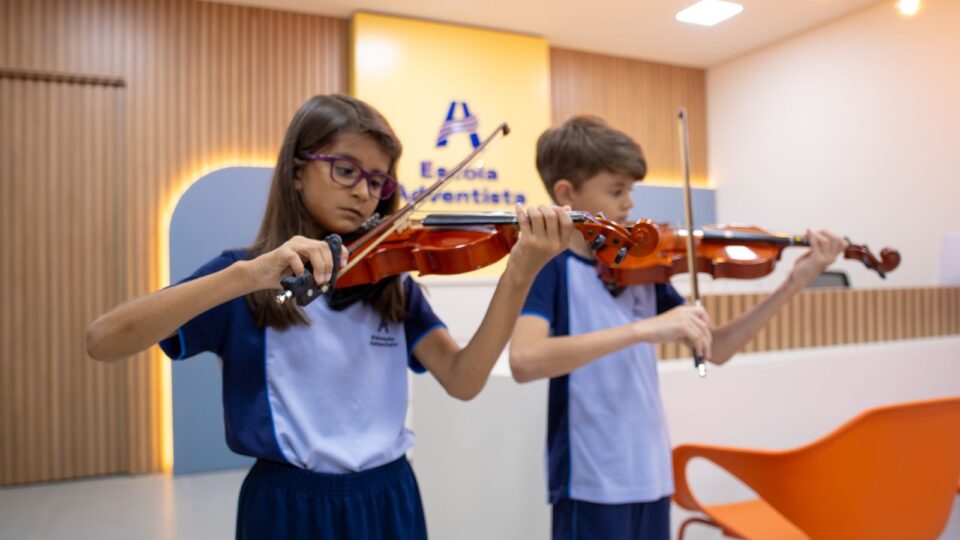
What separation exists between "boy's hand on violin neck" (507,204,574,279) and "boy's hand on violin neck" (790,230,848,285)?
0.88 metres

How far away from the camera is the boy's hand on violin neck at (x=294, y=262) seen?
865 millimetres

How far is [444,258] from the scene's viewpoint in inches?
49.4

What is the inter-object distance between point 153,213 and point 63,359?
128 cm

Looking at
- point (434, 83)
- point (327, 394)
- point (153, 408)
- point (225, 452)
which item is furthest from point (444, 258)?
point (434, 83)

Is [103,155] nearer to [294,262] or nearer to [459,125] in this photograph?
[459,125]

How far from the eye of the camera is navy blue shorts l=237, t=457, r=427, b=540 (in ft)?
3.47

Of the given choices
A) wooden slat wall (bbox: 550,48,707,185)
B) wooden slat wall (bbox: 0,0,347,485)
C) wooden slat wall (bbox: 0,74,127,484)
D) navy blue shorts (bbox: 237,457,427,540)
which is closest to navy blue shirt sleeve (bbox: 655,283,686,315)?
navy blue shorts (bbox: 237,457,427,540)

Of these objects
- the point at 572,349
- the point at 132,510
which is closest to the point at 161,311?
the point at 572,349

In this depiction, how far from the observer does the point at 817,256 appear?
180cm

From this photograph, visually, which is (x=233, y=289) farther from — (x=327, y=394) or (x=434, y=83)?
(x=434, y=83)

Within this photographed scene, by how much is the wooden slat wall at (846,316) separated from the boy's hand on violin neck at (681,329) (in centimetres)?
102

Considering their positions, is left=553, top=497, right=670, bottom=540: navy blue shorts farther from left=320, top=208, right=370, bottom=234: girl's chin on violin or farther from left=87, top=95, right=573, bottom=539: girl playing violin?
left=320, top=208, right=370, bottom=234: girl's chin on violin

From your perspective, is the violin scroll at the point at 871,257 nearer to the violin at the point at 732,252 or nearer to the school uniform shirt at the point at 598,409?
the violin at the point at 732,252

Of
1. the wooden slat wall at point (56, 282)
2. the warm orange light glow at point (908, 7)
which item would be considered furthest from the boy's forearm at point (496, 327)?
the warm orange light glow at point (908, 7)
